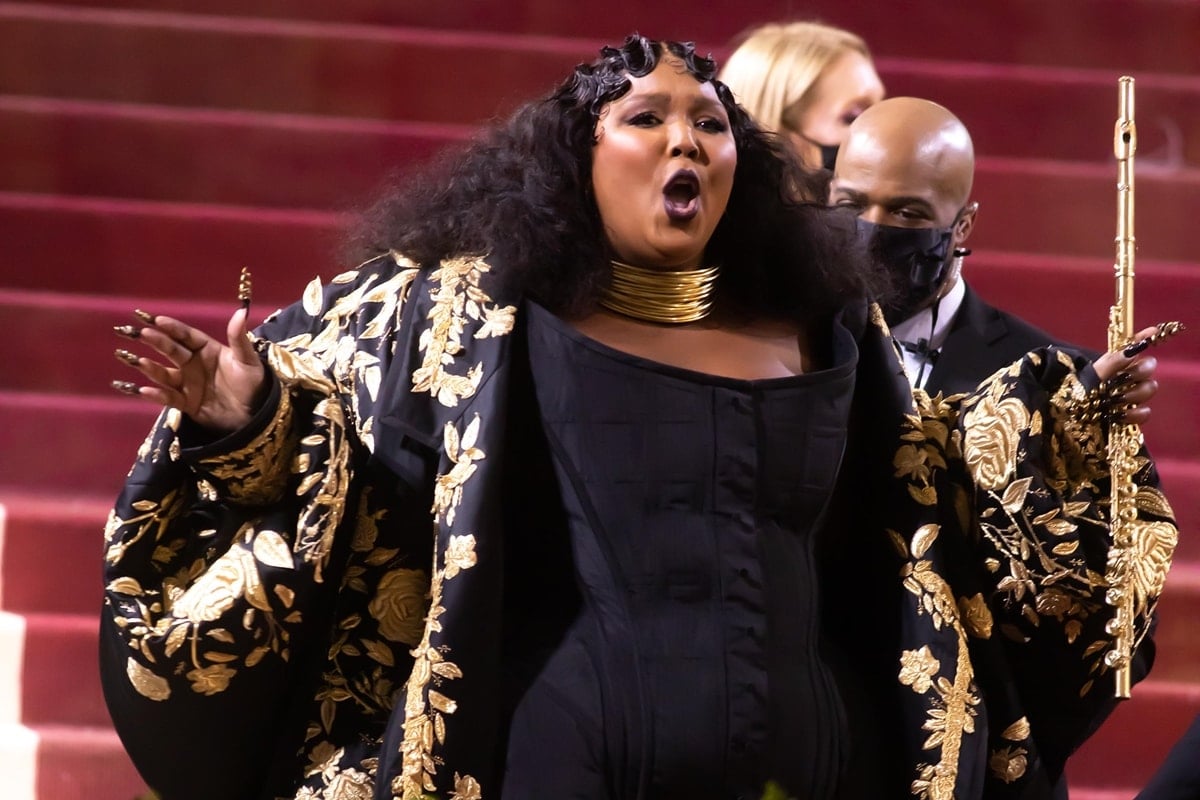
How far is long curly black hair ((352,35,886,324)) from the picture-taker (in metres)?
2.57

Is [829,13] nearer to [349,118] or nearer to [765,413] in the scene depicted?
[349,118]

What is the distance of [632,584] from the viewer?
2.44 meters

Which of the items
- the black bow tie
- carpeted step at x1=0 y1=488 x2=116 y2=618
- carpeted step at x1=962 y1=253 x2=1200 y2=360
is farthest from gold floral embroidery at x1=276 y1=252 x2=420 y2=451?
carpeted step at x1=962 y1=253 x2=1200 y2=360

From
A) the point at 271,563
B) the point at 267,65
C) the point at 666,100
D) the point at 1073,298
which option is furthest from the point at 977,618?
the point at 267,65

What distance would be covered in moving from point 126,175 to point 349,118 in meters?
0.55

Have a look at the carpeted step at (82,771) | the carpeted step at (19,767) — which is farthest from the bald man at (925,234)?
the carpeted step at (19,767)

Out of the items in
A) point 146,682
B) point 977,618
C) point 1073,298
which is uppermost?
point 1073,298

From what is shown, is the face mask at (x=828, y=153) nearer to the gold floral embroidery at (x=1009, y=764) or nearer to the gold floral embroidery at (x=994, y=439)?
the gold floral embroidery at (x=994, y=439)

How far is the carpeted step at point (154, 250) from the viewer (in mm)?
4742

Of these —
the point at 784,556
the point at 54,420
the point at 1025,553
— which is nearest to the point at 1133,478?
the point at 1025,553

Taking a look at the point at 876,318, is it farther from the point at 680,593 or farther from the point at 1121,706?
the point at 1121,706

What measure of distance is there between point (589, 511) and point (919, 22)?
3203mm

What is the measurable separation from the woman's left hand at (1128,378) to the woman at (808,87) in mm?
1380

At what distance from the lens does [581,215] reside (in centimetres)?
259
